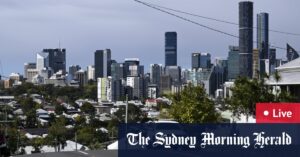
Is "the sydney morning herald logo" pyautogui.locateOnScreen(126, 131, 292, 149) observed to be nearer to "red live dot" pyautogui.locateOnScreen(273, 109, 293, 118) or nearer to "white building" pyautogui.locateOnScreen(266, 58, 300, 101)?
"red live dot" pyautogui.locateOnScreen(273, 109, 293, 118)

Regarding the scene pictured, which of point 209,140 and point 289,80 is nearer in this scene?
point 209,140

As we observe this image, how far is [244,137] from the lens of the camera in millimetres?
21094

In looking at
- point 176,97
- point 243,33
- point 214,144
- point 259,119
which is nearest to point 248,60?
point 243,33

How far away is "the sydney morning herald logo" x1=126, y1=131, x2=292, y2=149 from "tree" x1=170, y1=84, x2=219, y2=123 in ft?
61.8

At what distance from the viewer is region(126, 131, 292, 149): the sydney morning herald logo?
20.8 m

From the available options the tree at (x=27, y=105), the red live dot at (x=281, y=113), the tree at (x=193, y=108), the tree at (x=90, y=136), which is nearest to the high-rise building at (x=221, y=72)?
the tree at (x=27, y=105)

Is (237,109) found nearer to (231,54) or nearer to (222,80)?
(231,54)

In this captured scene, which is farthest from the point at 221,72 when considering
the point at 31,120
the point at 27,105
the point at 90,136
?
the point at 90,136

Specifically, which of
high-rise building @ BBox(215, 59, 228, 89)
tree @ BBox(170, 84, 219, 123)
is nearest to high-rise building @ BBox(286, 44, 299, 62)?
tree @ BBox(170, 84, 219, 123)

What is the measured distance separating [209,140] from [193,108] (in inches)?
819

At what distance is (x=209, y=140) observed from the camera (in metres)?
21.1

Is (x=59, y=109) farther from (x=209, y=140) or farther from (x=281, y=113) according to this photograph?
(x=209, y=140)

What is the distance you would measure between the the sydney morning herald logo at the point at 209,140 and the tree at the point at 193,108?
18851mm

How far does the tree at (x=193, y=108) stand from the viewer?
41531 mm
